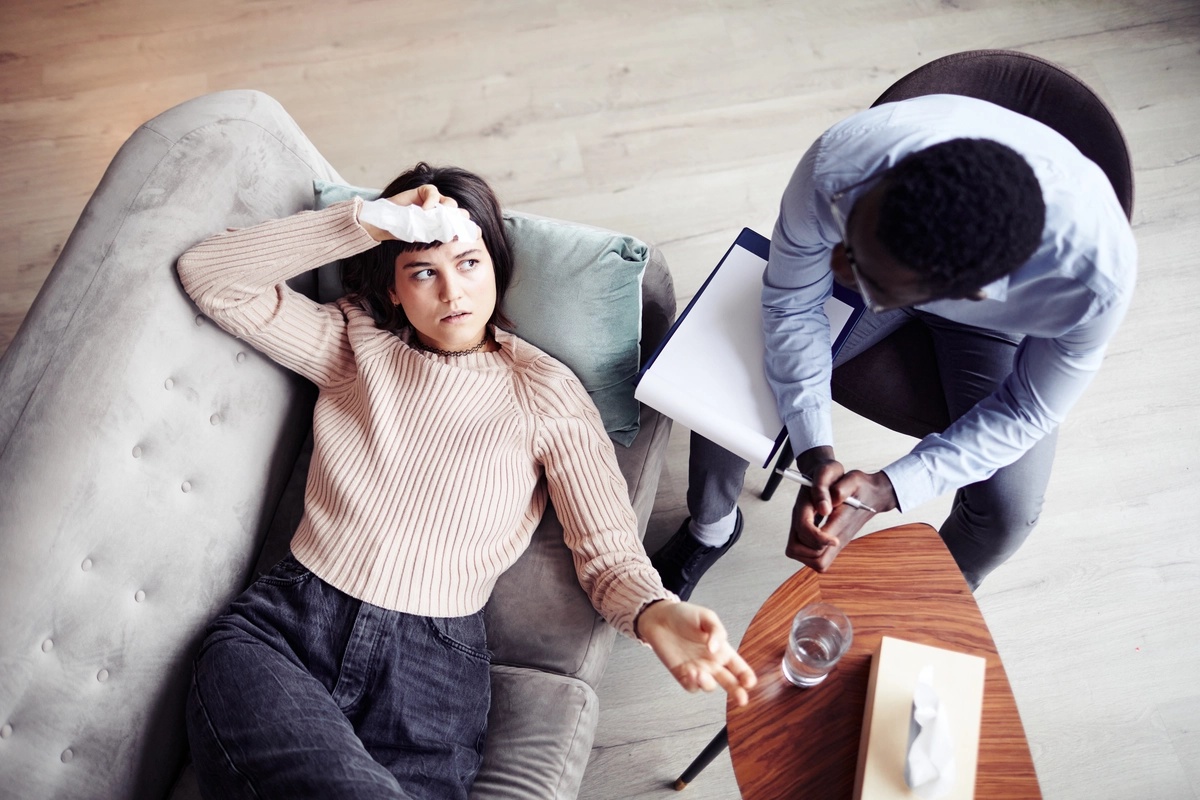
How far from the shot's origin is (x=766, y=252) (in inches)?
65.2

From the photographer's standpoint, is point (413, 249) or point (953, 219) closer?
point (953, 219)

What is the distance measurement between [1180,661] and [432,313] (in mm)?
1955

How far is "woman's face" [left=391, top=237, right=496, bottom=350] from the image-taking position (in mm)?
1548

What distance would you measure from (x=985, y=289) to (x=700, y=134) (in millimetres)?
1655

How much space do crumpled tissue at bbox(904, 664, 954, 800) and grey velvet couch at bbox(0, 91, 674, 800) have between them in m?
0.59

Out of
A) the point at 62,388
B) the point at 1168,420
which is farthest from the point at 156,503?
the point at 1168,420

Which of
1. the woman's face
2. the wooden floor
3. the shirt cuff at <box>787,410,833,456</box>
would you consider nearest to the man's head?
the shirt cuff at <box>787,410,833,456</box>

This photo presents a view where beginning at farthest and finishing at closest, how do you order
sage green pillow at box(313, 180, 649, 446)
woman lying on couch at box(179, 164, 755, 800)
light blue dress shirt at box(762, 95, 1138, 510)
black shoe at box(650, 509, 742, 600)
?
1. black shoe at box(650, 509, 742, 600)
2. sage green pillow at box(313, 180, 649, 446)
3. woman lying on couch at box(179, 164, 755, 800)
4. light blue dress shirt at box(762, 95, 1138, 510)

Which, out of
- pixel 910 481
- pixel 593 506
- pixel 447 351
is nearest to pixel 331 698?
pixel 593 506

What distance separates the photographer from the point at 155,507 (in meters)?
1.49

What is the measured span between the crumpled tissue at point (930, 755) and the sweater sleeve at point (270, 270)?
1303 millimetres

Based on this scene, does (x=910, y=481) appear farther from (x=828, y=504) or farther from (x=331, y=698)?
(x=331, y=698)

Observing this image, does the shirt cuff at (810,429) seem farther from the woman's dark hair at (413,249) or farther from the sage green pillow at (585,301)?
the woman's dark hair at (413,249)

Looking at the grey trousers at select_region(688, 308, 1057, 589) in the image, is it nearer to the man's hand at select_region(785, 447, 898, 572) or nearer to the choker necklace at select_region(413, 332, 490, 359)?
the man's hand at select_region(785, 447, 898, 572)
